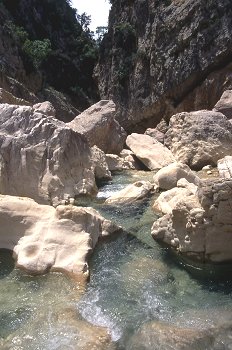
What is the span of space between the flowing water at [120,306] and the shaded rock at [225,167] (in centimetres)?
491

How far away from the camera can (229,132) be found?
46.5 ft

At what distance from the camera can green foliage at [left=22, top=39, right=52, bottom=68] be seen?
2669cm

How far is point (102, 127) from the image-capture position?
14.7 m

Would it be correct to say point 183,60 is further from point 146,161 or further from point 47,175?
point 47,175

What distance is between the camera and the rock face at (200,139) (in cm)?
1338

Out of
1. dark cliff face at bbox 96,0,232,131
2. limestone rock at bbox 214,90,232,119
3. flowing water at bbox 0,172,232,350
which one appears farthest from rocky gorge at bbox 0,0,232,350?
dark cliff face at bbox 96,0,232,131

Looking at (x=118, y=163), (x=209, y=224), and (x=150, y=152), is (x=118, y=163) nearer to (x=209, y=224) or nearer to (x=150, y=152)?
(x=150, y=152)

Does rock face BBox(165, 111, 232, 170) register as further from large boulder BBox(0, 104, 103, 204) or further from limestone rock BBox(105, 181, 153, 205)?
large boulder BBox(0, 104, 103, 204)

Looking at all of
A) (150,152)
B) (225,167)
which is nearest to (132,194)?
(225,167)

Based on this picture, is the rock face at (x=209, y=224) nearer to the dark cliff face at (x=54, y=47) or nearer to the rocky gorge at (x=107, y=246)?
the rocky gorge at (x=107, y=246)

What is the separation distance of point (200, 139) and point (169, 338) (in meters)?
10.1

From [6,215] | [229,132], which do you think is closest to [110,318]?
[6,215]

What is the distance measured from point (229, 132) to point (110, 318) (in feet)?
35.3

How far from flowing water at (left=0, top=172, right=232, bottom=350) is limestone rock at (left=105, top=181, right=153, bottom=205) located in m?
2.60
